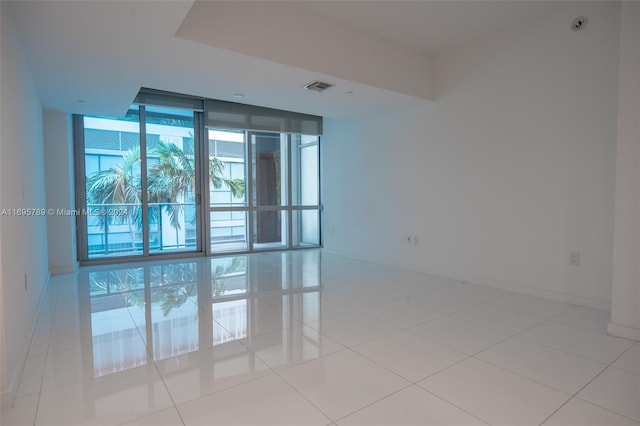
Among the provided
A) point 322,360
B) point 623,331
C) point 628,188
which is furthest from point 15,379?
point 628,188

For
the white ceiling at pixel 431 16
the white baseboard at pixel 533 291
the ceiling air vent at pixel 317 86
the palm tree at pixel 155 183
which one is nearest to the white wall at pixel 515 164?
the white baseboard at pixel 533 291

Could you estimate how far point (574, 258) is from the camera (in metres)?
3.29

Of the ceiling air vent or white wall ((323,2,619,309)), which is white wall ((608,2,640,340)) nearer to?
white wall ((323,2,619,309))

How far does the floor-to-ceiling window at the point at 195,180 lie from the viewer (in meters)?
5.44

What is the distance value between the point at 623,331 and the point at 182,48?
13.7 ft

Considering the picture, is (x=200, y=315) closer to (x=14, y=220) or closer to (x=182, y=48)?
(x=14, y=220)

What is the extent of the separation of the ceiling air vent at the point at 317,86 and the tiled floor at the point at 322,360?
2339 millimetres

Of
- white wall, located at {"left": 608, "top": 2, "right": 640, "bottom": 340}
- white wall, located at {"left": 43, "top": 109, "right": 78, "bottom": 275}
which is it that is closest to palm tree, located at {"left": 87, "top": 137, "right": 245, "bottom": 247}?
white wall, located at {"left": 43, "top": 109, "right": 78, "bottom": 275}

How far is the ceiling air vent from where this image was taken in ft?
12.5

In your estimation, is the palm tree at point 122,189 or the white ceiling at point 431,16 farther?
the palm tree at point 122,189

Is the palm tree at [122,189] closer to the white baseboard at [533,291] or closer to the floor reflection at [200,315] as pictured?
the floor reflection at [200,315]

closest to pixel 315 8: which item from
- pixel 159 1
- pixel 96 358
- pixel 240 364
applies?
pixel 159 1

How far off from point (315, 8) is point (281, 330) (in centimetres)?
303

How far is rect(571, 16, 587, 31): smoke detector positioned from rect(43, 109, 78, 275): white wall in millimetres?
6197
